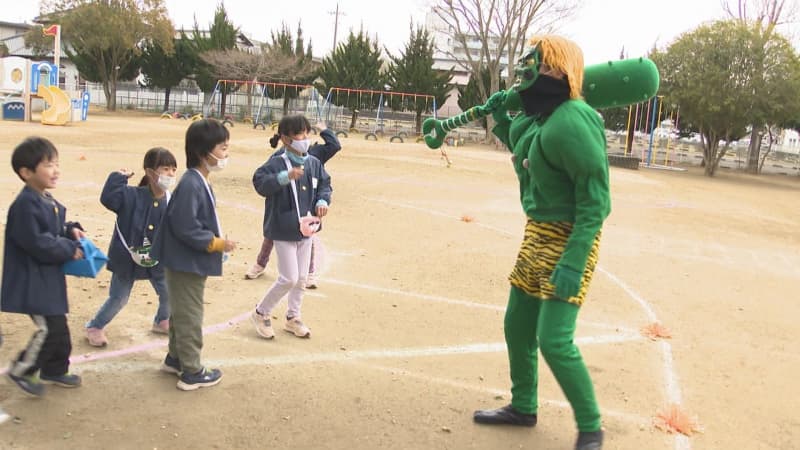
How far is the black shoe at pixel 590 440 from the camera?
11.3 ft

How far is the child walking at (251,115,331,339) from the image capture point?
16.0 feet

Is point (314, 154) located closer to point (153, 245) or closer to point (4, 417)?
point (153, 245)

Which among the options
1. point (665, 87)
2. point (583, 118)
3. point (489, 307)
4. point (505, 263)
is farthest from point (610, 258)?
point (665, 87)

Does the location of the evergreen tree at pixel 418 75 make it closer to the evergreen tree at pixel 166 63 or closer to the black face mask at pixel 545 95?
the evergreen tree at pixel 166 63

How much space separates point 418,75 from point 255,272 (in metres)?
40.4

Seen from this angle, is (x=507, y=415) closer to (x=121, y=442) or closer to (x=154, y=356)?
(x=121, y=442)

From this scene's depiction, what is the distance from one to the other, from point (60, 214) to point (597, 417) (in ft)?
10.2

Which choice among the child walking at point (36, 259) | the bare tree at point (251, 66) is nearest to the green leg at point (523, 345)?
the child walking at point (36, 259)

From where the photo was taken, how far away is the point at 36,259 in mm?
3615

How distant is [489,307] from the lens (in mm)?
6352

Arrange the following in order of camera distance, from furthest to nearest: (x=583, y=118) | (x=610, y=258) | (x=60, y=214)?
(x=610, y=258)
(x=60, y=214)
(x=583, y=118)

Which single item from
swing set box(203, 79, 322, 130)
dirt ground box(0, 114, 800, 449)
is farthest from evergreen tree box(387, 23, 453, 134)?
dirt ground box(0, 114, 800, 449)

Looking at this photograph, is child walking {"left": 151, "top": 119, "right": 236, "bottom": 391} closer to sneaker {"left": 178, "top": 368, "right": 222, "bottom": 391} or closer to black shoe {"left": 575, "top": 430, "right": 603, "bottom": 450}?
sneaker {"left": 178, "top": 368, "right": 222, "bottom": 391}

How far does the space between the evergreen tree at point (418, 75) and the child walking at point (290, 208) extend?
132 feet
